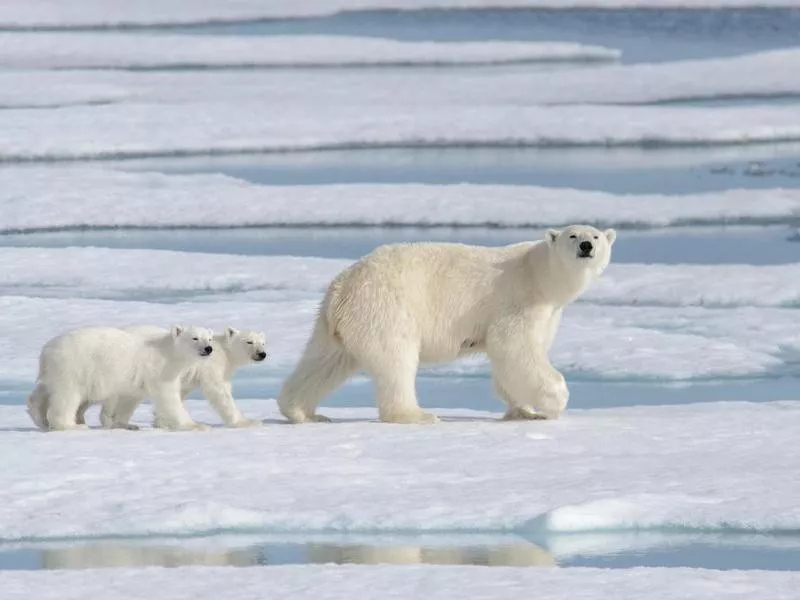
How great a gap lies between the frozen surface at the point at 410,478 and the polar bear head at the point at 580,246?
0.57m

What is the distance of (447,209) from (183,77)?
8513mm

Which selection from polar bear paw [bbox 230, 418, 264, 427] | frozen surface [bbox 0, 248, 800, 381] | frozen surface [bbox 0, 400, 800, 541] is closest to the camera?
frozen surface [bbox 0, 400, 800, 541]

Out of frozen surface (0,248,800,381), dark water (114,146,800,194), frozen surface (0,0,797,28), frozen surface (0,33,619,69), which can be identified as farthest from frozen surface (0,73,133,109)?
frozen surface (0,248,800,381)

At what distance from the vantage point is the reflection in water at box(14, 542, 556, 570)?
444 cm

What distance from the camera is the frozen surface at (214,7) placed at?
84.8ft

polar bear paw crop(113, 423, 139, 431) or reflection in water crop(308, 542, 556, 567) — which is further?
polar bear paw crop(113, 423, 139, 431)

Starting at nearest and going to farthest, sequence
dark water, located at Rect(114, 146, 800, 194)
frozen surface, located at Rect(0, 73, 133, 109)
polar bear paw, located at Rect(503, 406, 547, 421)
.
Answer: polar bear paw, located at Rect(503, 406, 547, 421) < dark water, located at Rect(114, 146, 800, 194) < frozen surface, located at Rect(0, 73, 133, 109)

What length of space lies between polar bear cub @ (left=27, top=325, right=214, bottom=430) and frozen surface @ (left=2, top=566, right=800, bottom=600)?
1668 millimetres

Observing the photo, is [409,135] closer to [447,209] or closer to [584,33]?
[447,209]

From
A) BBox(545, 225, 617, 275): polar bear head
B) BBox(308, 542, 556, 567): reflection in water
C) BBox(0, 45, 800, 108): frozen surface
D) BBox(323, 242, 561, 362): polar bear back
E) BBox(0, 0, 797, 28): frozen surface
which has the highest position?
BBox(0, 0, 797, 28): frozen surface

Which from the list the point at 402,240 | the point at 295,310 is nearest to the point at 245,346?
the point at 295,310

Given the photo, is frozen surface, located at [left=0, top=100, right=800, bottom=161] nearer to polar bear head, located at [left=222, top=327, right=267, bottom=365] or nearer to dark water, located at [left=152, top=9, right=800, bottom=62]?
dark water, located at [left=152, top=9, right=800, bottom=62]

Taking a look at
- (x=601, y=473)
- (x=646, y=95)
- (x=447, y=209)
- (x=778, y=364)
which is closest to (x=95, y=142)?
(x=447, y=209)

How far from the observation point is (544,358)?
6.13 metres
